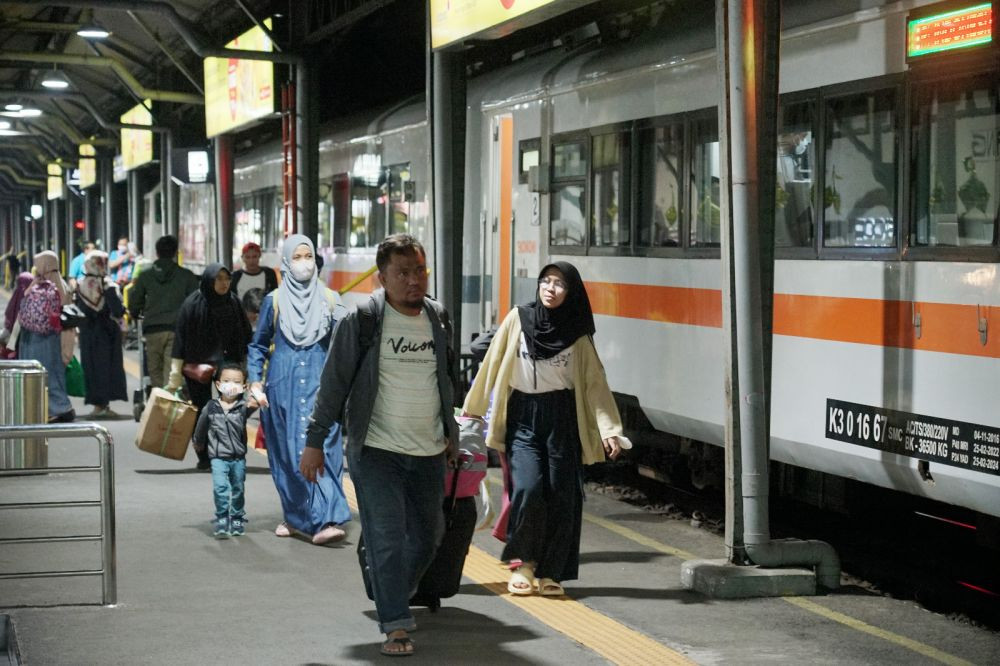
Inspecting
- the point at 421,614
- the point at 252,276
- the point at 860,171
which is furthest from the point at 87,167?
the point at 421,614

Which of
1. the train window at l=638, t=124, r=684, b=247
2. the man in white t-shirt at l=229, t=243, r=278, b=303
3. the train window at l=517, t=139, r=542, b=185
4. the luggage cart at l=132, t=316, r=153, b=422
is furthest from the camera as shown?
the luggage cart at l=132, t=316, r=153, b=422

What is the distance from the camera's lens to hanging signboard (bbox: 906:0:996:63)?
7012 millimetres

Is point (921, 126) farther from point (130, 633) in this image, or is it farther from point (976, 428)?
point (130, 633)

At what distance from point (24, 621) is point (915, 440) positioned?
163 inches

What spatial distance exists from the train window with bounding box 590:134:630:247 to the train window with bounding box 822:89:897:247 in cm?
260

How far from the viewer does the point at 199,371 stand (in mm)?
11680

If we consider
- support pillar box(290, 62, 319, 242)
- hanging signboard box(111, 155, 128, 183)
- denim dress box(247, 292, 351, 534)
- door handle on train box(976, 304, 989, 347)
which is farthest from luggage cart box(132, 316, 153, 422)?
hanging signboard box(111, 155, 128, 183)

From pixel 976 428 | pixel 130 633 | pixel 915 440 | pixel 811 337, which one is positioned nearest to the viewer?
pixel 130 633

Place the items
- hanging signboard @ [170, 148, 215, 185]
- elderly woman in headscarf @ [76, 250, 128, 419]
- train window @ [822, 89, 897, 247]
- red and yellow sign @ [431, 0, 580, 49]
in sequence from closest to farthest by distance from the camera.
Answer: train window @ [822, 89, 897, 247], red and yellow sign @ [431, 0, 580, 49], elderly woman in headscarf @ [76, 250, 128, 419], hanging signboard @ [170, 148, 215, 185]

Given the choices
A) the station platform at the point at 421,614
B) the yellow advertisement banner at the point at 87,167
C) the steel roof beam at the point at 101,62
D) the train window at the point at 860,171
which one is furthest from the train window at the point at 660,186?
the yellow advertisement banner at the point at 87,167

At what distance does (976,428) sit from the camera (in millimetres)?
7062

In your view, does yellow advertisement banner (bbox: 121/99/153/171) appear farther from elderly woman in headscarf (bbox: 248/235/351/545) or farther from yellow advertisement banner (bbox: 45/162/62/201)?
elderly woman in headscarf (bbox: 248/235/351/545)

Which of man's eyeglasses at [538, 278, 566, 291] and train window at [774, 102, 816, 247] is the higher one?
train window at [774, 102, 816, 247]

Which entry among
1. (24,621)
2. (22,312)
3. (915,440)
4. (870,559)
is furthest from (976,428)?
(22,312)
